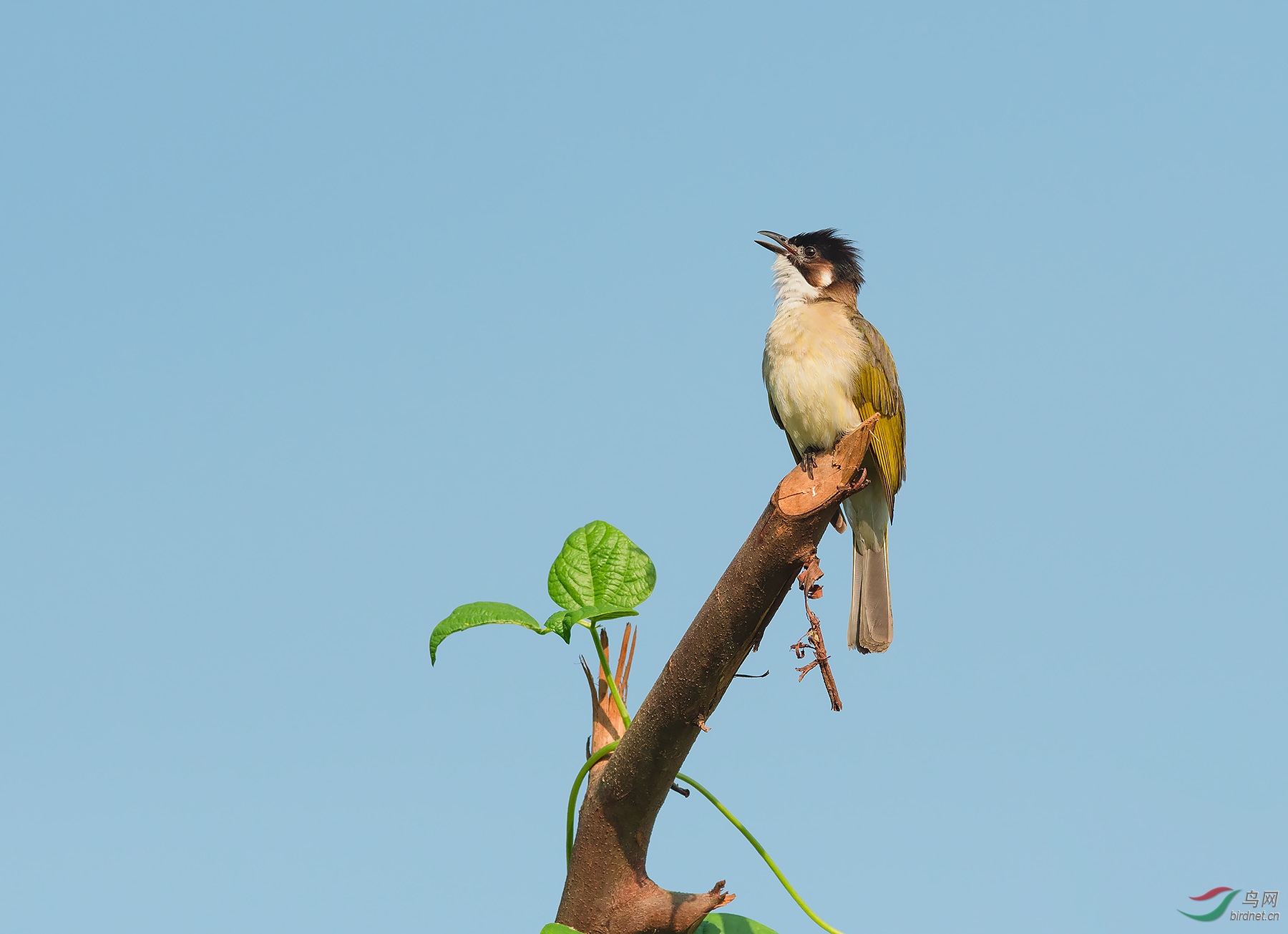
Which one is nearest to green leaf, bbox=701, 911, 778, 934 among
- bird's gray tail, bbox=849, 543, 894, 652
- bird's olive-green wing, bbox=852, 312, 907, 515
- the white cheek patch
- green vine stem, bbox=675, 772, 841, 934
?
green vine stem, bbox=675, 772, 841, 934

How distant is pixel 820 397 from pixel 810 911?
7.64 feet

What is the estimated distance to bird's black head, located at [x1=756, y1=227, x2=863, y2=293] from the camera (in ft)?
19.0

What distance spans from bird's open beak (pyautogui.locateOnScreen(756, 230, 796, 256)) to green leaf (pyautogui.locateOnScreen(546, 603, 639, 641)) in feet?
11.2

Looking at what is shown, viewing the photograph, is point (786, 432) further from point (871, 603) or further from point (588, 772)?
point (588, 772)

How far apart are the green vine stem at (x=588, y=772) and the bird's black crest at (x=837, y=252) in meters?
3.44

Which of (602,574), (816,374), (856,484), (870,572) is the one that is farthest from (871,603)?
(602,574)

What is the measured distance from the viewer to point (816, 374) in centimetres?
474

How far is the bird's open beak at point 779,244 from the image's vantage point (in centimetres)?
589

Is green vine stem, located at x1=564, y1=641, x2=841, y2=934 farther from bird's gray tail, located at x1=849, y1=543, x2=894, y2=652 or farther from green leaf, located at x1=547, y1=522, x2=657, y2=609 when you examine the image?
bird's gray tail, located at x1=849, y1=543, x2=894, y2=652

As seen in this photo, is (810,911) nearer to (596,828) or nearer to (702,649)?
(596,828)

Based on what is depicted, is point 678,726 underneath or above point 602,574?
underneath

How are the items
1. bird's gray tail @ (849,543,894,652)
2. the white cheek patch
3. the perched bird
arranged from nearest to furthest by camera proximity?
bird's gray tail @ (849,543,894,652), the perched bird, the white cheek patch

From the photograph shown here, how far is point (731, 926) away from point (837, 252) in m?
3.90

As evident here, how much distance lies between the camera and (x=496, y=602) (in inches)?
118
